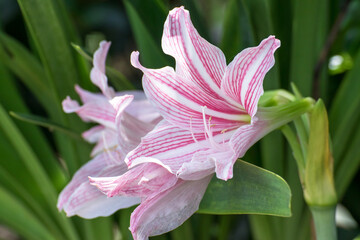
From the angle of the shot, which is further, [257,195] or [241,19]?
[241,19]

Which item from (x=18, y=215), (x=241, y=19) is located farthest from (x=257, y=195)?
(x=18, y=215)

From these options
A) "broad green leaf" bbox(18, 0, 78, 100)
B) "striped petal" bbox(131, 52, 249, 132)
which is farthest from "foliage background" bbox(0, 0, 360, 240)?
"striped petal" bbox(131, 52, 249, 132)

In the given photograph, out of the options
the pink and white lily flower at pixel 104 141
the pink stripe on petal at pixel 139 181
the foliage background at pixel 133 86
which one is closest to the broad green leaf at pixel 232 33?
the foliage background at pixel 133 86

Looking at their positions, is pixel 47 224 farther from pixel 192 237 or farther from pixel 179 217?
pixel 179 217

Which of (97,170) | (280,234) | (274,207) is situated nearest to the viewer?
(274,207)

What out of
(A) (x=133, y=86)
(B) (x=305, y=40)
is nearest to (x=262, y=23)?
(B) (x=305, y=40)

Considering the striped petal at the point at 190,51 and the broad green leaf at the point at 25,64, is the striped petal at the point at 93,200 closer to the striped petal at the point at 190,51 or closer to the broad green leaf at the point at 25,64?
the striped petal at the point at 190,51

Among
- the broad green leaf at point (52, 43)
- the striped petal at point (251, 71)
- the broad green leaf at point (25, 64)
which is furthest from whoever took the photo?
the broad green leaf at point (25, 64)

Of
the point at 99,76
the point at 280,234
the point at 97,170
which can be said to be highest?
the point at 99,76
